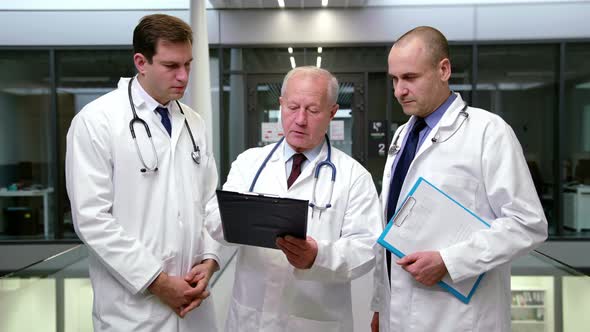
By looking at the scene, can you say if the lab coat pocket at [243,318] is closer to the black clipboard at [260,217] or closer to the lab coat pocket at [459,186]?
the black clipboard at [260,217]

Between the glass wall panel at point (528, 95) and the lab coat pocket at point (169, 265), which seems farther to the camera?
the glass wall panel at point (528, 95)

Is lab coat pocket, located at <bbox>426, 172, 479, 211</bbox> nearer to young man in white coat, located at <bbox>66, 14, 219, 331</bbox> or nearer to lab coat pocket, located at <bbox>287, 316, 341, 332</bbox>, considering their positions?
lab coat pocket, located at <bbox>287, 316, 341, 332</bbox>

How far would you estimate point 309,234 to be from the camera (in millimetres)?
1622

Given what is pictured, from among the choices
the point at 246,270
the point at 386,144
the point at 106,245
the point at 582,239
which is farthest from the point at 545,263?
the point at 582,239

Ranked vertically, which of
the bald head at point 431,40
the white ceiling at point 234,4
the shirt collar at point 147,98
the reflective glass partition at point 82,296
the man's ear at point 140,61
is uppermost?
the white ceiling at point 234,4

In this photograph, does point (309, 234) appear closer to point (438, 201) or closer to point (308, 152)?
point (308, 152)

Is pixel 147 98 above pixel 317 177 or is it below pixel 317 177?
above

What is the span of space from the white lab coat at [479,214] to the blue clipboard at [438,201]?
24 mm

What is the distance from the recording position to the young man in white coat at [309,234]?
161 centimetres

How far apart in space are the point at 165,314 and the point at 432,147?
0.96 metres

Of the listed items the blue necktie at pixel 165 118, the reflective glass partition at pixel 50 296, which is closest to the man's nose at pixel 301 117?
the blue necktie at pixel 165 118

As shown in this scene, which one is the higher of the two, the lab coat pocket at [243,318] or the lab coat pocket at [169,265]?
the lab coat pocket at [169,265]

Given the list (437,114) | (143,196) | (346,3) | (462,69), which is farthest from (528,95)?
(143,196)

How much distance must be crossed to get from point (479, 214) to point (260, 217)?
0.69 m
